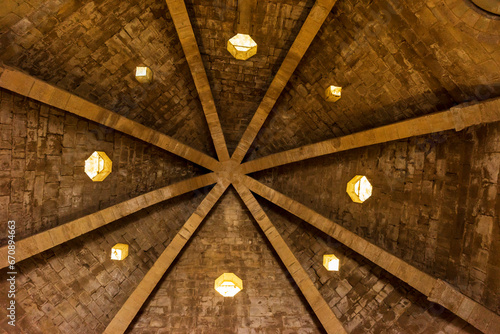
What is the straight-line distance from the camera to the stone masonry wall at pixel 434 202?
6203 millimetres

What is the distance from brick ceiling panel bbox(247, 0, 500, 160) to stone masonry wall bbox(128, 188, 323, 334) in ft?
14.4

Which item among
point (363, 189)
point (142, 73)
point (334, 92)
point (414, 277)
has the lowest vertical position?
point (414, 277)

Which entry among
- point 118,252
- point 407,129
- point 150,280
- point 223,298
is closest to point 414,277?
point 407,129

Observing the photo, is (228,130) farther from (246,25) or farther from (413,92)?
(413,92)

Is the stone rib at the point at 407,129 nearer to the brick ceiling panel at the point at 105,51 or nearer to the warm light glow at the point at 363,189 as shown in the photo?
the warm light glow at the point at 363,189

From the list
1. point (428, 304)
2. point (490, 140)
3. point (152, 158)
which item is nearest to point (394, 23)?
point (490, 140)

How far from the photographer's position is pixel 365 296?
803 cm

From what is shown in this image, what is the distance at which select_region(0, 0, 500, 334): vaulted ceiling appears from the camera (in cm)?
633

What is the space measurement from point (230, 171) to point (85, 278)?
17.0 feet

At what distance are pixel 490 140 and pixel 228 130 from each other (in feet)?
23.4

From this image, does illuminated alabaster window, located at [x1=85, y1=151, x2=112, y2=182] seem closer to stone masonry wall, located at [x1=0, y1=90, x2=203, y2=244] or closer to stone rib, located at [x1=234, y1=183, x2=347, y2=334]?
stone masonry wall, located at [x1=0, y1=90, x2=203, y2=244]

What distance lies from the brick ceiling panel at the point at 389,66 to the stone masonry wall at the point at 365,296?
361 centimetres

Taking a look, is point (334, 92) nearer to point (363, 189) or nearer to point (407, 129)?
point (407, 129)

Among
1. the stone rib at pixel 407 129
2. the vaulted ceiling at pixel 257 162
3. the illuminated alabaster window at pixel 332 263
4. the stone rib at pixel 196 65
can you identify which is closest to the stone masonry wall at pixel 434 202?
the vaulted ceiling at pixel 257 162
